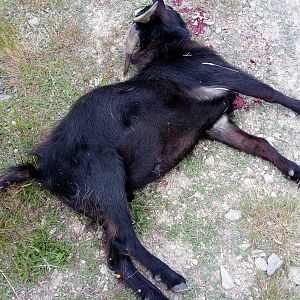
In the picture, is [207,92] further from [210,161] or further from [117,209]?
[117,209]

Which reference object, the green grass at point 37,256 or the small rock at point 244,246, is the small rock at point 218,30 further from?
the green grass at point 37,256

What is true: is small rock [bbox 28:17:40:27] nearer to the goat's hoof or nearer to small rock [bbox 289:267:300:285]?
the goat's hoof

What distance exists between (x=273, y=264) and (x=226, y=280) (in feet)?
1.20

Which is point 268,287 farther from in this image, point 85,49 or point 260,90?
point 85,49

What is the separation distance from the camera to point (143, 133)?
399 cm

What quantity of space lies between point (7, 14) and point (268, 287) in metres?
3.47

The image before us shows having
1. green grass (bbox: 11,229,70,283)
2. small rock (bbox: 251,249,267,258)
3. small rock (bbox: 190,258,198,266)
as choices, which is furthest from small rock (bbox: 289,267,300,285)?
green grass (bbox: 11,229,70,283)

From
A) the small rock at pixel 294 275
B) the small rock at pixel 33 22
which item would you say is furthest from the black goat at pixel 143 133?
the small rock at pixel 33 22

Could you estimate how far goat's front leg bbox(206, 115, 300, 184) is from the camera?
13.9 ft

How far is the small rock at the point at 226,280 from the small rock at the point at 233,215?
0.41 m

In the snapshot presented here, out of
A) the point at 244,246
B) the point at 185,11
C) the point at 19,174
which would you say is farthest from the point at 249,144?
the point at 19,174

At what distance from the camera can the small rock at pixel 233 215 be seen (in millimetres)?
4104

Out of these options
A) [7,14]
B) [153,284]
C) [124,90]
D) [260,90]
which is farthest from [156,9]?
[153,284]

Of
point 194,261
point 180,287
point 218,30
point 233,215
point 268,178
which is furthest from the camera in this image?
point 218,30
